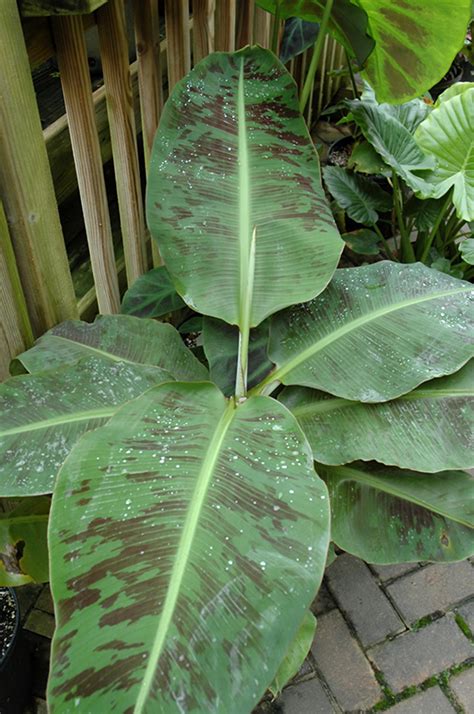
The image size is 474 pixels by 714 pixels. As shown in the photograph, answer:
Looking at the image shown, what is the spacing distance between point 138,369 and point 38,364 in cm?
24

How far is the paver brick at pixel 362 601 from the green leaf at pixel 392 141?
1256 mm

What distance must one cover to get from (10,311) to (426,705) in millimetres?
1521

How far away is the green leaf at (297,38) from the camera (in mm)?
2268

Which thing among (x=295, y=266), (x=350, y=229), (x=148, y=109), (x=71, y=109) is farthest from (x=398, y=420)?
(x=350, y=229)

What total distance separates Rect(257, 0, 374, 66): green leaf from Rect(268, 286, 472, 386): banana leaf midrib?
819 millimetres

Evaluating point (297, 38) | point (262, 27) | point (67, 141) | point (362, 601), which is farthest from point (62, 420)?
point (262, 27)

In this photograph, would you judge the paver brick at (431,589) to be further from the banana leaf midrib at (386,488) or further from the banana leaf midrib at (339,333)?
the banana leaf midrib at (339,333)

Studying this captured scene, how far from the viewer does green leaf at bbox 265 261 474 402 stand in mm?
1374

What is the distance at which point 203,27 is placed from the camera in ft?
6.56

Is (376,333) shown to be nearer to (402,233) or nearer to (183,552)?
(183,552)

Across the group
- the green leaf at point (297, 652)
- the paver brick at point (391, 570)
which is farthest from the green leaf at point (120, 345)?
the paver brick at point (391, 570)

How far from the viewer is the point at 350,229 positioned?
10.5ft

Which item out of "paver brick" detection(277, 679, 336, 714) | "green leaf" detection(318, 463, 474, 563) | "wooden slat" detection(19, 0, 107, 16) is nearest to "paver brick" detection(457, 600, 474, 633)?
"paver brick" detection(277, 679, 336, 714)

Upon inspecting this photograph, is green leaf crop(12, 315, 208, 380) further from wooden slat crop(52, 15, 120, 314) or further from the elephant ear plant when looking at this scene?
wooden slat crop(52, 15, 120, 314)
